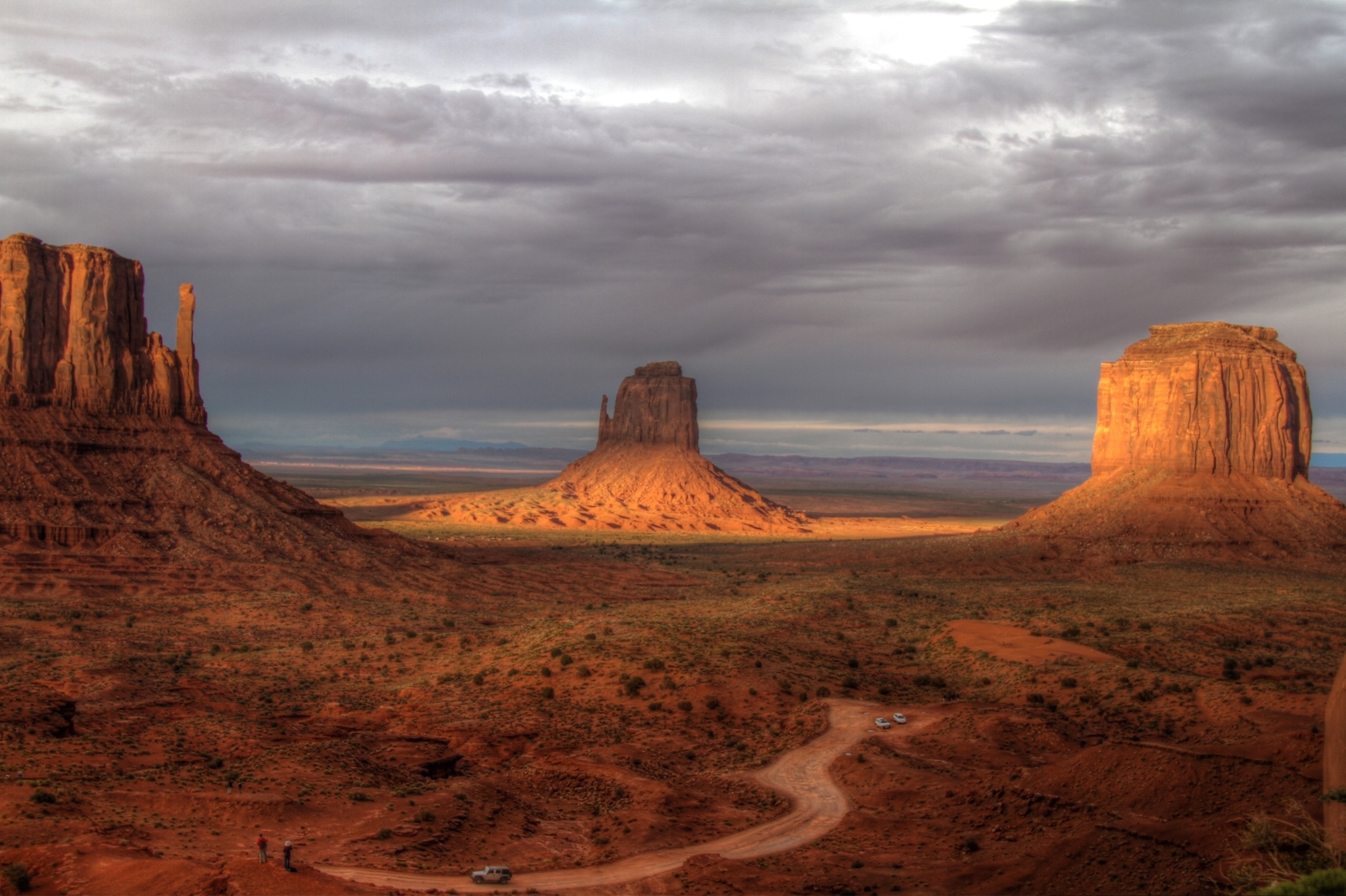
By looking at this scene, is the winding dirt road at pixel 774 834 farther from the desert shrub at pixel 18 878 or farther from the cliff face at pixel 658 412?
the cliff face at pixel 658 412

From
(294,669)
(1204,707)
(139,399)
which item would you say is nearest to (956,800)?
(1204,707)

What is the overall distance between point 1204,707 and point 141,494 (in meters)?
52.6

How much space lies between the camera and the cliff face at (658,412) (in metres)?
157

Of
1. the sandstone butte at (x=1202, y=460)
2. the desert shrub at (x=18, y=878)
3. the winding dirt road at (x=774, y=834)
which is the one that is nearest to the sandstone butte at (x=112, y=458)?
the winding dirt road at (x=774, y=834)

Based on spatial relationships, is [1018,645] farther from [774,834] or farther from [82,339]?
[82,339]

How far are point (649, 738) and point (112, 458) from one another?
43.9m

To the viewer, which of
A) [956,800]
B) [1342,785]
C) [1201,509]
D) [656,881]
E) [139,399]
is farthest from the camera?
[1201,509]

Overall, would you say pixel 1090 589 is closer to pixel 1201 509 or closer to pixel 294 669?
pixel 1201 509

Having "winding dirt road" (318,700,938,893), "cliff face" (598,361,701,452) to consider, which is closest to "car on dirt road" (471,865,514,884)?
"winding dirt road" (318,700,938,893)

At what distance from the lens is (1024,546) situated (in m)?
80.0

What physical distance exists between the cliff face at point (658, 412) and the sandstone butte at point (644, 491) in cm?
12

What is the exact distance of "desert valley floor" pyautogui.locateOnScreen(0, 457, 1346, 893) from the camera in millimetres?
18844

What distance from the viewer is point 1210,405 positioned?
7944 centimetres

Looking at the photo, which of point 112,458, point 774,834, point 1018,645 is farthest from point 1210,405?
point 112,458
